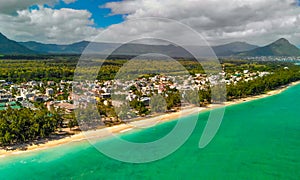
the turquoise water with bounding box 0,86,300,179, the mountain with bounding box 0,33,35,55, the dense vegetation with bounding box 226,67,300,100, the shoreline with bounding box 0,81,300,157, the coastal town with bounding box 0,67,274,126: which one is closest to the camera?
the turquoise water with bounding box 0,86,300,179

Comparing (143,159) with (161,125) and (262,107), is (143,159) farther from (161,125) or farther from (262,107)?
(262,107)

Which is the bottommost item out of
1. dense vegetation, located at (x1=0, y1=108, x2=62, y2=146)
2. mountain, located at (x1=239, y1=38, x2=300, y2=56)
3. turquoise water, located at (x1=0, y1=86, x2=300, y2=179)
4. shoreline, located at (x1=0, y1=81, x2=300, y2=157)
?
turquoise water, located at (x1=0, y1=86, x2=300, y2=179)

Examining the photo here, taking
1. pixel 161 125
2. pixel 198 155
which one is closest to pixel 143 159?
pixel 198 155

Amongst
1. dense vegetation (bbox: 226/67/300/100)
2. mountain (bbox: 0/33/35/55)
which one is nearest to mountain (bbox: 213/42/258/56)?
mountain (bbox: 0/33/35/55)

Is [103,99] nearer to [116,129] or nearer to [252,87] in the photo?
[116,129]

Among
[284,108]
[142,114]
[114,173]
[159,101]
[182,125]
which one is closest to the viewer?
[114,173]

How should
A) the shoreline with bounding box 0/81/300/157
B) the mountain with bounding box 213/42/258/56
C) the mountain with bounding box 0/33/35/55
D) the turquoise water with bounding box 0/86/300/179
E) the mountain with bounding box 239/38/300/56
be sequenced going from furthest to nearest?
the mountain with bounding box 239/38/300/56 → the mountain with bounding box 213/42/258/56 → the mountain with bounding box 0/33/35/55 → the shoreline with bounding box 0/81/300/157 → the turquoise water with bounding box 0/86/300/179

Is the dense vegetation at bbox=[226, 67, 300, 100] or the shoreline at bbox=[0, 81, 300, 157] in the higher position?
the dense vegetation at bbox=[226, 67, 300, 100]

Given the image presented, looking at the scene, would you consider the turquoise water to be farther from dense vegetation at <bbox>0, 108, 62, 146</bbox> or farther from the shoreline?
dense vegetation at <bbox>0, 108, 62, 146</bbox>
